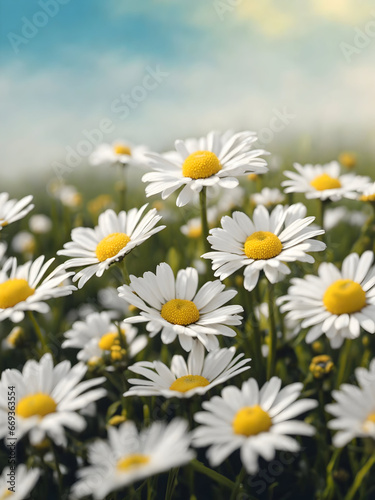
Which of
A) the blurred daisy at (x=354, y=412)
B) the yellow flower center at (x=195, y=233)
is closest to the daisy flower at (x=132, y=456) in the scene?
the blurred daisy at (x=354, y=412)

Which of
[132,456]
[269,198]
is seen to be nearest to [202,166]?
[269,198]

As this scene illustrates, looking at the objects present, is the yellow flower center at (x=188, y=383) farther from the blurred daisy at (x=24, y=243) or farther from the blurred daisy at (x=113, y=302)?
the blurred daisy at (x=24, y=243)

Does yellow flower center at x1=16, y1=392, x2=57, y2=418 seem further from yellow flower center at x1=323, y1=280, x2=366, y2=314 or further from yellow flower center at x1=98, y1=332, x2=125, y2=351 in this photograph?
yellow flower center at x1=323, y1=280, x2=366, y2=314

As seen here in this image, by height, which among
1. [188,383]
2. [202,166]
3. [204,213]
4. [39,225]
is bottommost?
[39,225]

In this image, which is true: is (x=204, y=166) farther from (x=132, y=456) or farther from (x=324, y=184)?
(x=132, y=456)

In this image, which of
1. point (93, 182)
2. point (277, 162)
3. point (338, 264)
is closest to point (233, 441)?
point (338, 264)
